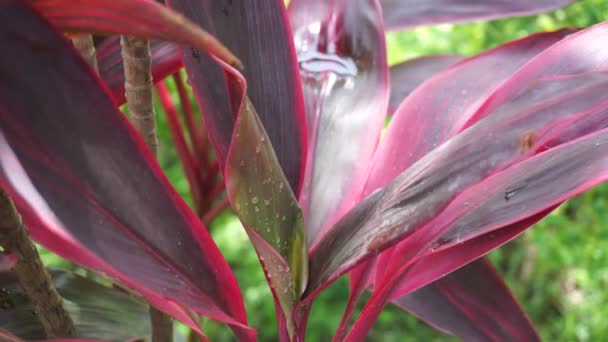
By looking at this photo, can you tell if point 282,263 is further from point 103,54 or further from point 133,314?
point 103,54

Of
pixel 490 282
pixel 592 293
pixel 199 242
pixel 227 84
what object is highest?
pixel 227 84

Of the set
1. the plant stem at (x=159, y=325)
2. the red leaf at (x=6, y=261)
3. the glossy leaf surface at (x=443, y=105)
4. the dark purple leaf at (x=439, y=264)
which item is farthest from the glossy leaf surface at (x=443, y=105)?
the red leaf at (x=6, y=261)

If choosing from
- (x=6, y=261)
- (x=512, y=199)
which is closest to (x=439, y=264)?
(x=512, y=199)

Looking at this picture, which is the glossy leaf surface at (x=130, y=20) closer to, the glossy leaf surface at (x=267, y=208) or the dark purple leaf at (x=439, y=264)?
the glossy leaf surface at (x=267, y=208)

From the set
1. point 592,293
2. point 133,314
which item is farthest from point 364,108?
point 592,293

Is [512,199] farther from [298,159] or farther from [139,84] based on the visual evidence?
[139,84]
